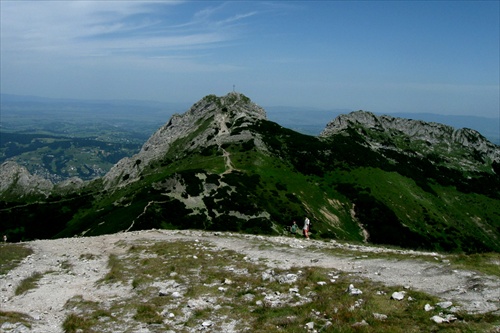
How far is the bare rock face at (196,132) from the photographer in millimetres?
138000

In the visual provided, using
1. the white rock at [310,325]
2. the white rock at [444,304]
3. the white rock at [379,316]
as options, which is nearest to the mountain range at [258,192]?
the white rock at [310,325]

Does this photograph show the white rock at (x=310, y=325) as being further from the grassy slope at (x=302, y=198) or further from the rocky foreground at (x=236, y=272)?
the grassy slope at (x=302, y=198)

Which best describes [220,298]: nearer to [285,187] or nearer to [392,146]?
[285,187]

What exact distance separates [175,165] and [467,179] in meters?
142

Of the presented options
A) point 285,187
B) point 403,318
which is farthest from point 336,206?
point 403,318

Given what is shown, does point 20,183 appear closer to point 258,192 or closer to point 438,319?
point 258,192

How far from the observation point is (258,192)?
293 ft

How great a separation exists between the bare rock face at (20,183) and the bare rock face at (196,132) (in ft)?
77.2

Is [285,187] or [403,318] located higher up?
[403,318]

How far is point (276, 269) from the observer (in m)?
21.8

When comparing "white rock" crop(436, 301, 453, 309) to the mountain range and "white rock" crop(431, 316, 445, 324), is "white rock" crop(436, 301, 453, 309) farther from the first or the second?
the mountain range

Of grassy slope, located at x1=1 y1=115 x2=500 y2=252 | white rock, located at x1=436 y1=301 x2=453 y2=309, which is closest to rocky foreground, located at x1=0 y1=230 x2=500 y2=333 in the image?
white rock, located at x1=436 y1=301 x2=453 y2=309

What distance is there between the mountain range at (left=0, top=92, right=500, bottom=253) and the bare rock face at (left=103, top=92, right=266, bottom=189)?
0.75m

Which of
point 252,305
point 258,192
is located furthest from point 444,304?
point 258,192
